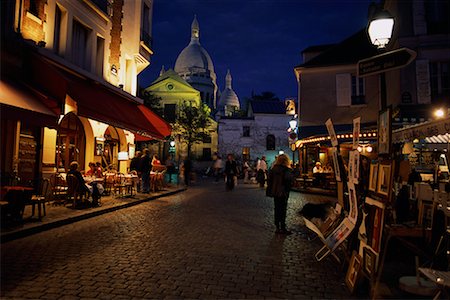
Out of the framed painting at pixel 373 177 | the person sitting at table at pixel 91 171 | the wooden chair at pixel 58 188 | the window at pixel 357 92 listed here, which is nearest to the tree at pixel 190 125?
the window at pixel 357 92

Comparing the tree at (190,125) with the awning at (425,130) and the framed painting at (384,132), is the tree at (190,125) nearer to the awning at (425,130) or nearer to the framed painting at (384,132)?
the awning at (425,130)

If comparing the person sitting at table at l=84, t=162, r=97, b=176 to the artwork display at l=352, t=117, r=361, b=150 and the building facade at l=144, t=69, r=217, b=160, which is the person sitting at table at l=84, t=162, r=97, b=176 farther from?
the building facade at l=144, t=69, r=217, b=160

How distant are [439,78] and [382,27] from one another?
38.8 feet

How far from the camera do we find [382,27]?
17.7ft

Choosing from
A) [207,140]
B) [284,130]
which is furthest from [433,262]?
[207,140]

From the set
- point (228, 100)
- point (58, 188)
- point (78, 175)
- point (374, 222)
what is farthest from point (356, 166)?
point (228, 100)

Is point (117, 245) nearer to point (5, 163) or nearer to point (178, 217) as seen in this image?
point (178, 217)

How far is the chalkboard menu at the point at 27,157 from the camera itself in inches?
376

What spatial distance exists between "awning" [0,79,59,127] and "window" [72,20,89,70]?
4556 millimetres

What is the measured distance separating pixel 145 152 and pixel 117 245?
25.1ft

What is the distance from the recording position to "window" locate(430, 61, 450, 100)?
1477 cm

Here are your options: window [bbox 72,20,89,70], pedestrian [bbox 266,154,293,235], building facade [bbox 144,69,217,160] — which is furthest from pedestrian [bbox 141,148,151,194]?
building facade [bbox 144,69,217,160]

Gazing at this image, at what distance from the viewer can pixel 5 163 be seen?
29.4ft

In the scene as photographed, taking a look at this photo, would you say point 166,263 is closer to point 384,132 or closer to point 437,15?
point 384,132
